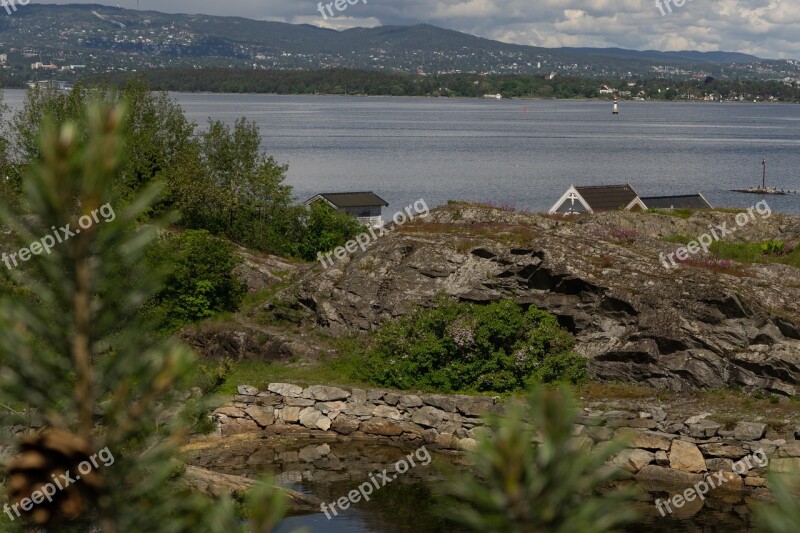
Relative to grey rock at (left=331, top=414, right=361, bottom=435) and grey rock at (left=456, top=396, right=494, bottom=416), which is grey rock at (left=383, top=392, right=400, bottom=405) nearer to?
grey rock at (left=331, top=414, right=361, bottom=435)

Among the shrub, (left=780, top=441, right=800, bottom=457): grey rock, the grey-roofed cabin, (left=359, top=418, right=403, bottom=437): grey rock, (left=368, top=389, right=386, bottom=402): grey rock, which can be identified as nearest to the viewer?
(left=780, top=441, right=800, bottom=457): grey rock

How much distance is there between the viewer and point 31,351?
260 centimetres

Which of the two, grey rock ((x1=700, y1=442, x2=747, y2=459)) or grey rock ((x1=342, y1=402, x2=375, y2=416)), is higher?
grey rock ((x1=700, y1=442, x2=747, y2=459))

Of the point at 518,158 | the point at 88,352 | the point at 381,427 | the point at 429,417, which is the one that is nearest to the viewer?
the point at 88,352

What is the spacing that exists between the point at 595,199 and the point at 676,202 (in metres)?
4.79

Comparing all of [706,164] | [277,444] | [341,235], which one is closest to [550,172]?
[706,164]

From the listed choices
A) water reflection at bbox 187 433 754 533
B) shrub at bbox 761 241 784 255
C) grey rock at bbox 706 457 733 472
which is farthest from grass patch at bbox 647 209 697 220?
water reflection at bbox 187 433 754 533

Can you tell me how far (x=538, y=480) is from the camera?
2.35 meters

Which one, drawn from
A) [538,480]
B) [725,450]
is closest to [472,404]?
[725,450]

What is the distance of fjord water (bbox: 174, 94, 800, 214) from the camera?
255ft

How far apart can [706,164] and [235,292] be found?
8472 cm

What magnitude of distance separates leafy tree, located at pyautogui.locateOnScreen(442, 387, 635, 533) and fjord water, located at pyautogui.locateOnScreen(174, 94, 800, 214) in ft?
207

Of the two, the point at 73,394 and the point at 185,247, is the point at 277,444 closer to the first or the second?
the point at 185,247

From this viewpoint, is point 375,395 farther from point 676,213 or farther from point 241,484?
point 676,213
